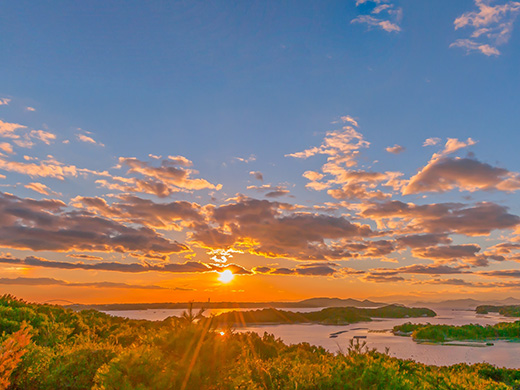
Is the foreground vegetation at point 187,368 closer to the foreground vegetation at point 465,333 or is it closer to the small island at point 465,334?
the small island at point 465,334

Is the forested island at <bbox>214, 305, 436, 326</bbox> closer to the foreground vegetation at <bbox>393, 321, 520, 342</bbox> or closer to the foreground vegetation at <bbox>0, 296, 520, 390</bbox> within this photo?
the foreground vegetation at <bbox>393, 321, 520, 342</bbox>

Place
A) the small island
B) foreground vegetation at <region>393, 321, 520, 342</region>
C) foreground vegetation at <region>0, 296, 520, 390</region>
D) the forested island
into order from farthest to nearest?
the forested island < foreground vegetation at <region>393, 321, 520, 342</region> < the small island < foreground vegetation at <region>0, 296, 520, 390</region>

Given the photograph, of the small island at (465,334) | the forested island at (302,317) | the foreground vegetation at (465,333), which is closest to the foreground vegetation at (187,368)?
the small island at (465,334)

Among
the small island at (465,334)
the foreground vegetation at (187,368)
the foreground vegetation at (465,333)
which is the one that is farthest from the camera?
the foreground vegetation at (465,333)

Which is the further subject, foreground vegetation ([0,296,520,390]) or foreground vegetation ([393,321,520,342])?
foreground vegetation ([393,321,520,342])

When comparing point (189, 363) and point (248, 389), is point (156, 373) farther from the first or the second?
point (248, 389)

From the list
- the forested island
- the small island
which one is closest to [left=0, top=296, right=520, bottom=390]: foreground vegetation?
the small island

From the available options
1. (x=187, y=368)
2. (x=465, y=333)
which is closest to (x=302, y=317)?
(x=465, y=333)

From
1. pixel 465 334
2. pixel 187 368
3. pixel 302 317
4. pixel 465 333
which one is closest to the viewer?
pixel 187 368

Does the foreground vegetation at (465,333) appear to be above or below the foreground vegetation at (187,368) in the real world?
below

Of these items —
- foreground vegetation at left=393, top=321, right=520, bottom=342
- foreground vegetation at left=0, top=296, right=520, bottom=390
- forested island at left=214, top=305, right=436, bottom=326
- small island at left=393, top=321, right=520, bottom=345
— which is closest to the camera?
foreground vegetation at left=0, top=296, right=520, bottom=390

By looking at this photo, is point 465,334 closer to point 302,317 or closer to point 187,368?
point 302,317

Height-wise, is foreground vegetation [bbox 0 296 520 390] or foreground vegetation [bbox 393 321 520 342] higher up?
foreground vegetation [bbox 0 296 520 390]

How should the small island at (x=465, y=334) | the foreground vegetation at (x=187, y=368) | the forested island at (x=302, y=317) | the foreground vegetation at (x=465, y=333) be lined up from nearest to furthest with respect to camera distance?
the foreground vegetation at (x=187, y=368) → the small island at (x=465, y=334) → the foreground vegetation at (x=465, y=333) → the forested island at (x=302, y=317)
